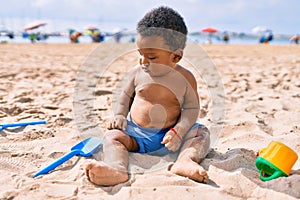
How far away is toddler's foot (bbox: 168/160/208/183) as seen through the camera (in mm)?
1420

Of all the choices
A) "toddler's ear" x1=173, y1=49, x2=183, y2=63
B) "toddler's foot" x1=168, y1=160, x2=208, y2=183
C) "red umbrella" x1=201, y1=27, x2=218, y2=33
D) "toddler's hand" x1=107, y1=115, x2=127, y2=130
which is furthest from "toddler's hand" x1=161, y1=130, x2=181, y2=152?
"red umbrella" x1=201, y1=27, x2=218, y2=33

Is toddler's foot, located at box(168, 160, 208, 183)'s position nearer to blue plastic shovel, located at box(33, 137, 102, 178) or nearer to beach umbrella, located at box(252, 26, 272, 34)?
blue plastic shovel, located at box(33, 137, 102, 178)

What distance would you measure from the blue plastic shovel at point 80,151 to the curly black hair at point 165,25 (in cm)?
70

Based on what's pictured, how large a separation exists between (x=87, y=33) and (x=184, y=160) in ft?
71.2

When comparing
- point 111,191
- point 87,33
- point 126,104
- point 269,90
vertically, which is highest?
point 126,104

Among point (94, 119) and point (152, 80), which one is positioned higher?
point (152, 80)

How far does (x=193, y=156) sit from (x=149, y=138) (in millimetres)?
288

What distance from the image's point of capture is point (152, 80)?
1.79 m

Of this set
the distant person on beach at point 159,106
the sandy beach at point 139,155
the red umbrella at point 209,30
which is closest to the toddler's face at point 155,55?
the distant person on beach at point 159,106

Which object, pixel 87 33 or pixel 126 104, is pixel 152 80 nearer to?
pixel 126 104

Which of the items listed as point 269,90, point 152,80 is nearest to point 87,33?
point 269,90

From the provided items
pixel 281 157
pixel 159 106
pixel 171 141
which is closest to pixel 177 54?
pixel 159 106

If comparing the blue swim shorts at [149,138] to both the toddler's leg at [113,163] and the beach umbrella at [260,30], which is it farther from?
the beach umbrella at [260,30]

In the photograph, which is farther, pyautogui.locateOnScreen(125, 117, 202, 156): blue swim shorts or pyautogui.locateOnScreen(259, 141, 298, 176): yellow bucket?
pyautogui.locateOnScreen(125, 117, 202, 156): blue swim shorts
